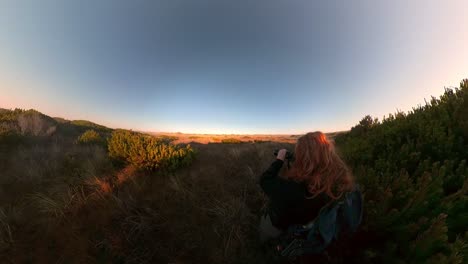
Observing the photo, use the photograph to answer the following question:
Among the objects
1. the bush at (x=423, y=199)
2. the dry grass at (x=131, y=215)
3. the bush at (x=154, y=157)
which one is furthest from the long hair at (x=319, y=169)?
the bush at (x=154, y=157)

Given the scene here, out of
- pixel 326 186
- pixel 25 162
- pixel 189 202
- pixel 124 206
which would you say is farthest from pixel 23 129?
pixel 326 186

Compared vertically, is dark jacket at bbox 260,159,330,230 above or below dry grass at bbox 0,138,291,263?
above

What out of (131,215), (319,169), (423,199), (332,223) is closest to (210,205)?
(131,215)

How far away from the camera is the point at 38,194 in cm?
452

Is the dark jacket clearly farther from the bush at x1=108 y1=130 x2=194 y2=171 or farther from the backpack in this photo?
the bush at x1=108 y1=130 x2=194 y2=171

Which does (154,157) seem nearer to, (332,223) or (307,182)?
(307,182)

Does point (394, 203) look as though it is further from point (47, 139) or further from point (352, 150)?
point (47, 139)

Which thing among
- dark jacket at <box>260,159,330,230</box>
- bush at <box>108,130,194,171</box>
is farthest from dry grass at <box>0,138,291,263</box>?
dark jacket at <box>260,159,330,230</box>

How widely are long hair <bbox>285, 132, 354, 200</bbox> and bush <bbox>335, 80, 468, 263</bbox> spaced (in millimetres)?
662

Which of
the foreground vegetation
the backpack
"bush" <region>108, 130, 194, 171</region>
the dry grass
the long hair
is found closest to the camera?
the backpack

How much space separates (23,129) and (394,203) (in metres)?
14.3

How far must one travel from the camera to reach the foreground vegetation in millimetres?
2510

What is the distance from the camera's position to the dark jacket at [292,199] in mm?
2375

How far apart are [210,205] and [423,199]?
3242mm
